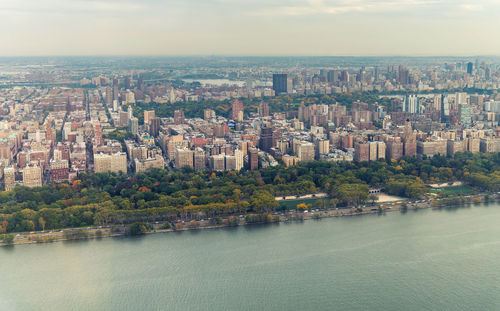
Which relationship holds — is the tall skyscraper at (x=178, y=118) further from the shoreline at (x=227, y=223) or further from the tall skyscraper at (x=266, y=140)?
the shoreline at (x=227, y=223)

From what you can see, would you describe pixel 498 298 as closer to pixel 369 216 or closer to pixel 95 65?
pixel 369 216

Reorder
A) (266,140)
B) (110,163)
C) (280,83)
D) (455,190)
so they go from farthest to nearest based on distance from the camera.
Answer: (280,83)
(266,140)
(110,163)
(455,190)

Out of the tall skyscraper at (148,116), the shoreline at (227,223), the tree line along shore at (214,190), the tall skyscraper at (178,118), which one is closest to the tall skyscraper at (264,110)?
the tall skyscraper at (178,118)

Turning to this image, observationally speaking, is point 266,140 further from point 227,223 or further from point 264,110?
point 264,110

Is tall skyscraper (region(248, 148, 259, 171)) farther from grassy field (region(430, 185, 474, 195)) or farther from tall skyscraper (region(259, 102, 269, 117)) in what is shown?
tall skyscraper (region(259, 102, 269, 117))

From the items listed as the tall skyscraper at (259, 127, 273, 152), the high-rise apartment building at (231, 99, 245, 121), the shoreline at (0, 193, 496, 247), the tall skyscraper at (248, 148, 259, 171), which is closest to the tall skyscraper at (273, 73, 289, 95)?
the high-rise apartment building at (231, 99, 245, 121)

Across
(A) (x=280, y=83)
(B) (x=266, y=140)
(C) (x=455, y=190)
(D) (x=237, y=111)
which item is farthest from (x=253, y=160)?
(A) (x=280, y=83)
